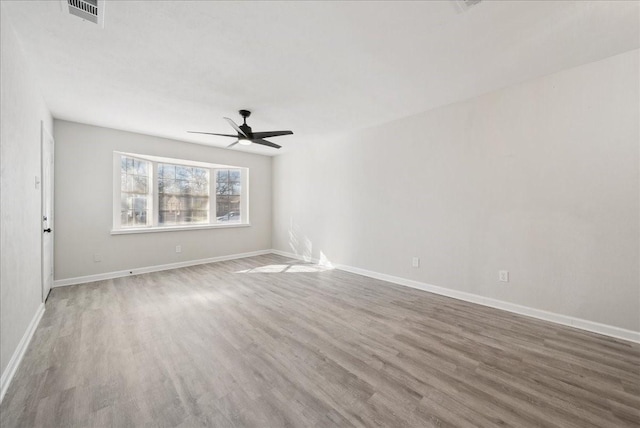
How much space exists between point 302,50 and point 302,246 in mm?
4224

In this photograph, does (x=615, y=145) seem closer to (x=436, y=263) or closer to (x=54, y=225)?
(x=436, y=263)

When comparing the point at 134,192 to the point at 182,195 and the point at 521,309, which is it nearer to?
the point at 182,195

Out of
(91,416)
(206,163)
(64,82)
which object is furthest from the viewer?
(206,163)

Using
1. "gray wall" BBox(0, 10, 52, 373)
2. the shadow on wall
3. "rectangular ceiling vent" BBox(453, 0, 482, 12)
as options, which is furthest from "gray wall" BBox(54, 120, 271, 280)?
"rectangular ceiling vent" BBox(453, 0, 482, 12)

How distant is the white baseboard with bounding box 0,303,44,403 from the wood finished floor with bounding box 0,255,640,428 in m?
0.04

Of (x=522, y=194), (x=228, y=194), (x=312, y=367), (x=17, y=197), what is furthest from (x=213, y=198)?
(x=522, y=194)

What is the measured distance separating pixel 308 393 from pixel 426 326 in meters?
1.52

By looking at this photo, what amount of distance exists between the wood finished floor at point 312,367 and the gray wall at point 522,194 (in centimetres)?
49

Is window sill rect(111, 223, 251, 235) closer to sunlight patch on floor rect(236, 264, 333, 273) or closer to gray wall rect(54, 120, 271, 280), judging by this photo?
gray wall rect(54, 120, 271, 280)

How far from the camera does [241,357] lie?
2.05 meters

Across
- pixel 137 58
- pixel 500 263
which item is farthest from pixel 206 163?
pixel 500 263

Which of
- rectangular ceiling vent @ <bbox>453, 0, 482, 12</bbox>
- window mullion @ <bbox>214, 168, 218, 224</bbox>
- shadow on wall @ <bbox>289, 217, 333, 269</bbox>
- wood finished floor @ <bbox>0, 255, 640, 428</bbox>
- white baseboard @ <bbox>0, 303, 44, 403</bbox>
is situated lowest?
wood finished floor @ <bbox>0, 255, 640, 428</bbox>

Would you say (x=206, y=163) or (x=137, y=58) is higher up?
(x=137, y=58)

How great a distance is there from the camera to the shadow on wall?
5327 millimetres
